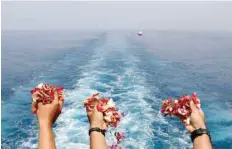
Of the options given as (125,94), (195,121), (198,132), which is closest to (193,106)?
(195,121)

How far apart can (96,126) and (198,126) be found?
1.11 m

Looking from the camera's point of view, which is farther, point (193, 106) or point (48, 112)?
point (193, 106)

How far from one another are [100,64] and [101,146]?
4970 centimetres

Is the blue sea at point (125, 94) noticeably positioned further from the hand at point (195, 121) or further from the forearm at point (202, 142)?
the forearm at point (202, 142)

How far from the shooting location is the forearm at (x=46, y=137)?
3.01 m

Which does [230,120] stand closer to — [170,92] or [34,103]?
[170,92]

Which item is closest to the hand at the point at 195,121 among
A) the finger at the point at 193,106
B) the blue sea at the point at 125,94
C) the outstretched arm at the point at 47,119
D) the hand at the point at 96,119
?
the finger at the point at 193,106

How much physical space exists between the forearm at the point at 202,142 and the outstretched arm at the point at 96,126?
940 mm

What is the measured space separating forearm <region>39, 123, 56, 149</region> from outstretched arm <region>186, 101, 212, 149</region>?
1448mm

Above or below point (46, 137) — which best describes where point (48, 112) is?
above

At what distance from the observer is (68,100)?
33844 millimetres

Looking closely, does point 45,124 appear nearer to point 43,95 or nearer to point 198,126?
point 43,95

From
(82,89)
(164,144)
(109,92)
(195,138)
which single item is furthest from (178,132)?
(195,138)

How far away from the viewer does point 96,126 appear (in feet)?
11.1
